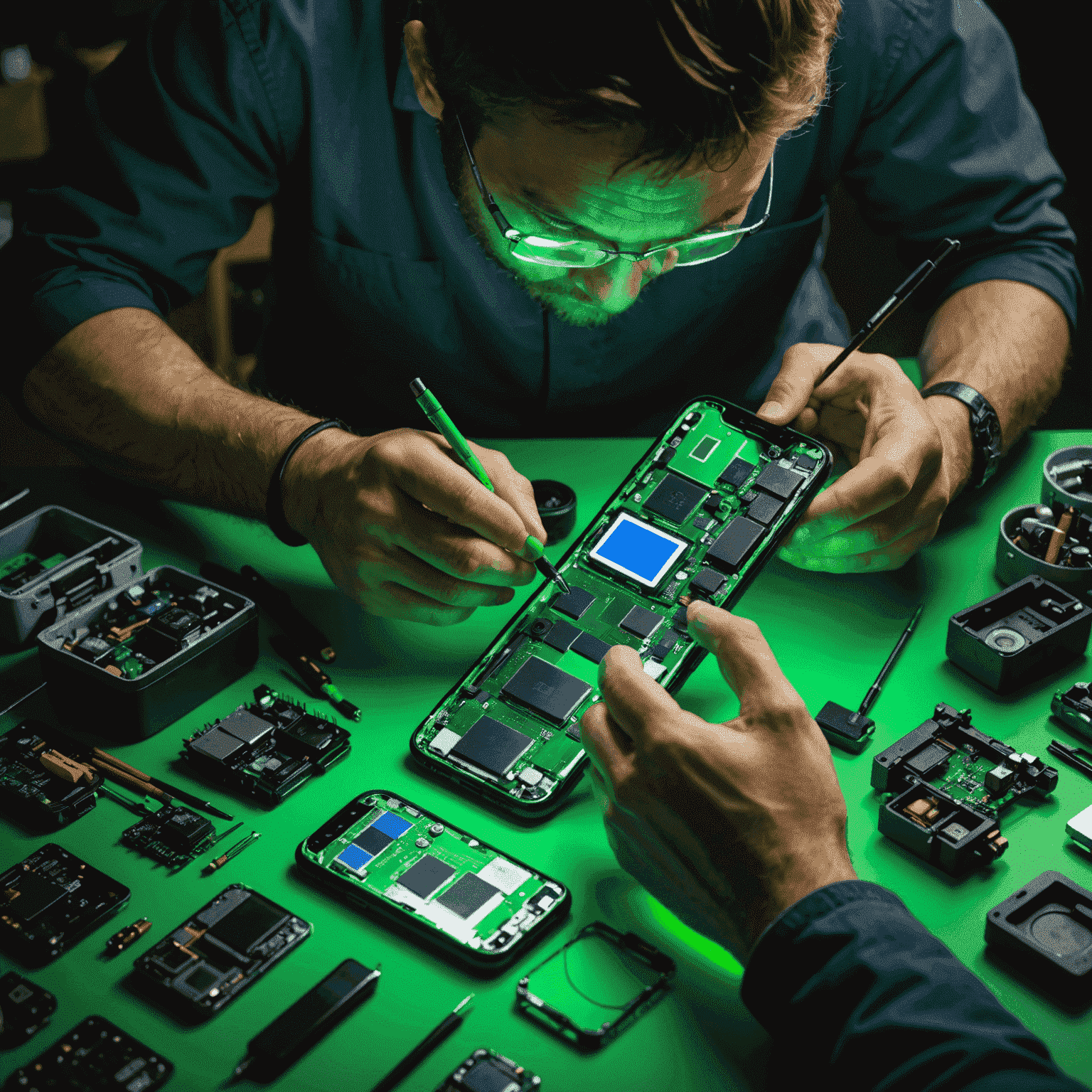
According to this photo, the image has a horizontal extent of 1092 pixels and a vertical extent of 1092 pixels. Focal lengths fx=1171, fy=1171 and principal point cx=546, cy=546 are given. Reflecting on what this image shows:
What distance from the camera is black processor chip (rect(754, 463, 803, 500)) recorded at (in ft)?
5.81

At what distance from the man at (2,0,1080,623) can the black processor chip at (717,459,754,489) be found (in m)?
0.15

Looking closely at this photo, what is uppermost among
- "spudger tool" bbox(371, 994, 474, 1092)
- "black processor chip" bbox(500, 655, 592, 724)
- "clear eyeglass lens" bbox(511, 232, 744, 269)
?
"clear eyeglass lens" bbox(511, 232, 744, 269)

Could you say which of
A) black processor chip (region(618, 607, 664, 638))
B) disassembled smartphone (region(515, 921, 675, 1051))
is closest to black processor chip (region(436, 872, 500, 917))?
disassembled smartphone (region(515, 921, 675, 1051))

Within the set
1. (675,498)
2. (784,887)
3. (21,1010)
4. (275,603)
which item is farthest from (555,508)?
(21,1010)

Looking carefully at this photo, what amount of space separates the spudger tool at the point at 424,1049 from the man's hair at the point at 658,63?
3.62 feet

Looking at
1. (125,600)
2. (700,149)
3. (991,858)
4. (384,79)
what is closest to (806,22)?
(700,149)

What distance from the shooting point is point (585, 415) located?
2.64 meters

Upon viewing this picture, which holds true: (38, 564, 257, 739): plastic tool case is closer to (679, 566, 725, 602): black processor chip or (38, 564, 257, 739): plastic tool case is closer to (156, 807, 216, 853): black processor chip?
(156, 807, 216, 853): black processor chip

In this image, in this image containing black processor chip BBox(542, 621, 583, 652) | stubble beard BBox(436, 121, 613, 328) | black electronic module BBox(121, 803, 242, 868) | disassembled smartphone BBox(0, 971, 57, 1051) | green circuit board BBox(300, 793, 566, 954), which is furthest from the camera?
stubble beard BBox(436, 121, 613, 328)

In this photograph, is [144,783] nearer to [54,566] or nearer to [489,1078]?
[54,566]

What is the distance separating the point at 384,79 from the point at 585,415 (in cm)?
83

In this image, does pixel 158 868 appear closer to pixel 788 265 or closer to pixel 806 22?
pixel 806 22

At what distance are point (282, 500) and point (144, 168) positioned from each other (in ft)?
2.44

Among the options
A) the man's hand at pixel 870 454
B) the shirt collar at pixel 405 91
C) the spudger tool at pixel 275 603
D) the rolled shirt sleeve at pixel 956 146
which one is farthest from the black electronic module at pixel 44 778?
the rolled shirt sleeve at pixel 956 146
